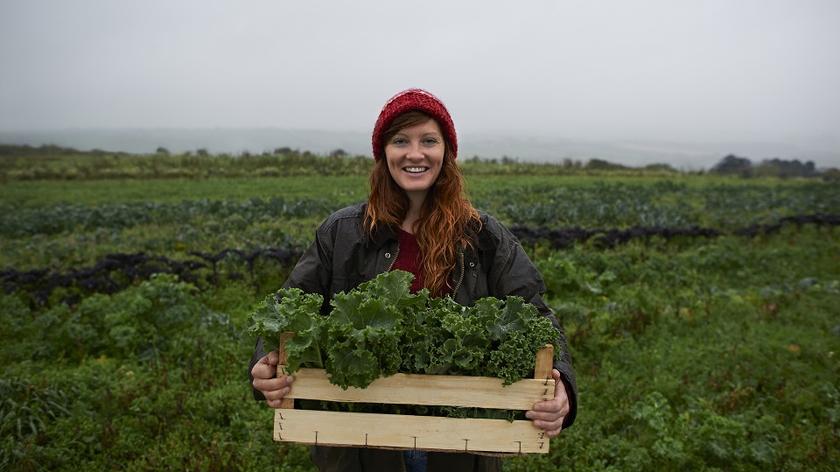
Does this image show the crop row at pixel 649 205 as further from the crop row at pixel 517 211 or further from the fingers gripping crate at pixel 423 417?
the fingers gripping crate at pixel 423 417

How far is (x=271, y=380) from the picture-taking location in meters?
2.39

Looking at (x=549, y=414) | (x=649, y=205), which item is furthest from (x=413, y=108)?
(x=649, y=205)

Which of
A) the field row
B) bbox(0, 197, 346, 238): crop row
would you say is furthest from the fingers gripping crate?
bbox(0, 197, 346, 238): crop row

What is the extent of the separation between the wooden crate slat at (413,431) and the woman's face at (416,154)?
113 cm

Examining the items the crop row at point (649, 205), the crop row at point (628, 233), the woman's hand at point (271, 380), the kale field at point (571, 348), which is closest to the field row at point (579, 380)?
the kale field at point (571, 348)

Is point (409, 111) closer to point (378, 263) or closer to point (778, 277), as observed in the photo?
point (378, 263)

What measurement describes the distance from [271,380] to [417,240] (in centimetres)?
101

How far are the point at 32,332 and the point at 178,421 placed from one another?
3.46 m

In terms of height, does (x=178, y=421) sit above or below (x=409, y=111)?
below

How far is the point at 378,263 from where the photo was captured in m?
2.90

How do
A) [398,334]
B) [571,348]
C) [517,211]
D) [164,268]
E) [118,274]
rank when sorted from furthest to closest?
[517,211] → [118,274] → [164,268] → [571,348] → [398,334]

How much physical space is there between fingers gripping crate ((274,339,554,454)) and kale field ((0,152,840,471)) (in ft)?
5.41

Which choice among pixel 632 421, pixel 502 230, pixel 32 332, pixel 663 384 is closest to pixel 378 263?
pixel 502 230

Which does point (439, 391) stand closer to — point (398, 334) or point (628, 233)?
point (398, 334)
